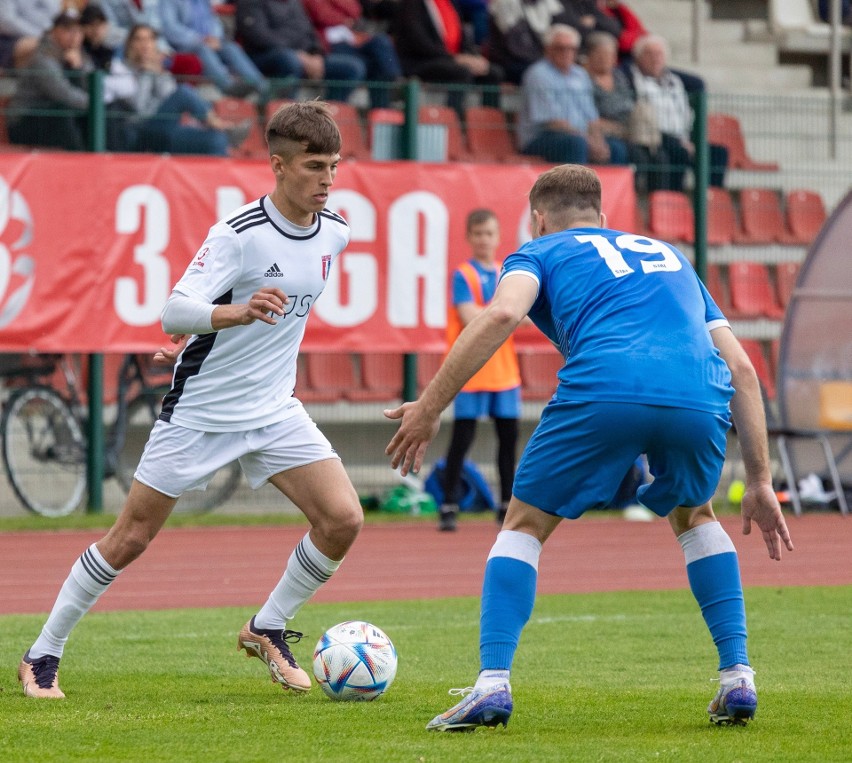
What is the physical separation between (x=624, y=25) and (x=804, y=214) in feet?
13.2

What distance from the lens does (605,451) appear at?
206 inches

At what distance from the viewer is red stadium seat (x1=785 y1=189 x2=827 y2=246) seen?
57.5 ft

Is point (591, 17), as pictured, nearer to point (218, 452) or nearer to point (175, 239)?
point (175, 239)

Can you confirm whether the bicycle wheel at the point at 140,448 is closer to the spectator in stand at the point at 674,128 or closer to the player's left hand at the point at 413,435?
the spectator in stand at the point at 674,128

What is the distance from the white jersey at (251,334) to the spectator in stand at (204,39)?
9.78 metres

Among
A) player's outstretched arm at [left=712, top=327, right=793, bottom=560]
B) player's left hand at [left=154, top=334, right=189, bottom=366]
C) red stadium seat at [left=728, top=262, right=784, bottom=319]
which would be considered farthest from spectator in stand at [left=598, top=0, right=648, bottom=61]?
player's outstretched arm at [left=712, top=327, right=793, bottom=560]

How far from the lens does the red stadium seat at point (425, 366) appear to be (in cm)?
1564

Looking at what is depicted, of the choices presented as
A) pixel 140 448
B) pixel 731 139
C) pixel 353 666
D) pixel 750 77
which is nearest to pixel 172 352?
pixel 353 666

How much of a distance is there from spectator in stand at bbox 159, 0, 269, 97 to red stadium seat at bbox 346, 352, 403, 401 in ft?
10.1

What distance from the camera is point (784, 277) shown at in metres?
17.0

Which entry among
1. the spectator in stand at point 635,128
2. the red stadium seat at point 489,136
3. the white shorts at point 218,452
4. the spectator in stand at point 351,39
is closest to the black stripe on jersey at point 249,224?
the white shorts at point 218,452

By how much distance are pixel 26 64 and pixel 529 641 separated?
8593 millimetres

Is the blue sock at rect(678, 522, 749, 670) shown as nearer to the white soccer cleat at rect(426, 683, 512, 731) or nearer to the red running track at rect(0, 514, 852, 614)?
the white soccer cleat at rect(426, 683, 512, 731)

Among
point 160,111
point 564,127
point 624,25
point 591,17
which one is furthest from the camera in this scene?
point 624,25
